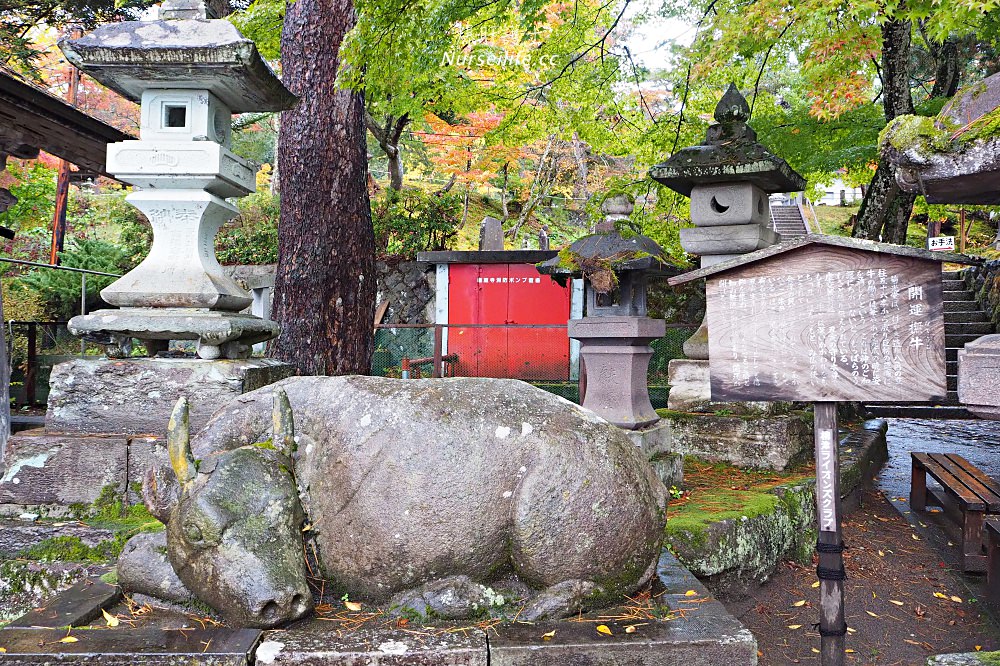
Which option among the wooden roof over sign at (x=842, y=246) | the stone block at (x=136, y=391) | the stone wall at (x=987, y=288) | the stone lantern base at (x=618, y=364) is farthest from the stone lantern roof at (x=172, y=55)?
the stone wall at (x=987, y=288)

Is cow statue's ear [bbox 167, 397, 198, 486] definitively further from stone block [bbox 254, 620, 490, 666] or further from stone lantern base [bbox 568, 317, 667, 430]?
stone lantern base [bbox 568, 317, 667, 430]

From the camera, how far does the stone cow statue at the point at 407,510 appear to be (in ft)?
8.24

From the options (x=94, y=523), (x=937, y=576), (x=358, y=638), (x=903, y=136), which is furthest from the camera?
(x=937, y=576)

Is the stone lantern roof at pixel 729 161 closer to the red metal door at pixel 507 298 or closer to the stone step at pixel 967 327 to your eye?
the red metal door at pixel 507 298

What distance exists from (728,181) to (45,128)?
6.77 meters

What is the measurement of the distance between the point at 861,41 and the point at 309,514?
362 inches

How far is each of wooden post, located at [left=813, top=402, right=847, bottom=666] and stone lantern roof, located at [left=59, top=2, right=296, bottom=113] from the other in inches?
145

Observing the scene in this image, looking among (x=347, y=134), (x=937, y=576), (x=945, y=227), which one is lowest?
(x=937, y=576)

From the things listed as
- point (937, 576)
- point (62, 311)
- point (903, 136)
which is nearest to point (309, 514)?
point (903, 136)

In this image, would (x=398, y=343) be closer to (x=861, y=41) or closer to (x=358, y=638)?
(x=861, y=41)

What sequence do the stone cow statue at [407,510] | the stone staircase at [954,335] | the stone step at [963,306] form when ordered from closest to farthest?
the stone cow statue at [407,510], the stone staircase at [954,335], the stone step at [963,306]

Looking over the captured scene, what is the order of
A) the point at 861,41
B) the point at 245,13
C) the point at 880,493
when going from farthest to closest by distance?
the point at 245,13 → the point at 861,41 → the point at 880,493

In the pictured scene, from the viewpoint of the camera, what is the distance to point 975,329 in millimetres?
13281

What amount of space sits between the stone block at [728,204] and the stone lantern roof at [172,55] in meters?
4.54
